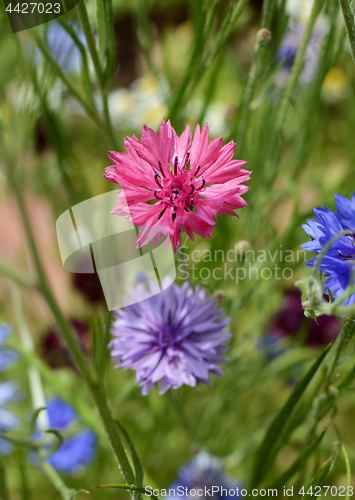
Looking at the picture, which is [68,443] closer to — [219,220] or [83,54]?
[219,220]

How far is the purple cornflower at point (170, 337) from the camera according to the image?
0.26 m

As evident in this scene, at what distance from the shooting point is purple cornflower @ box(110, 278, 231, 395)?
26cm

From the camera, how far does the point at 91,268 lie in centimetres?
31

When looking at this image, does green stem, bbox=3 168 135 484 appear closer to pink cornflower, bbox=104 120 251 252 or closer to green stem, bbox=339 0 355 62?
pink cornflower, bbox=104 120 251 252

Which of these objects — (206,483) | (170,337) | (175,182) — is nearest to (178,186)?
(175,182)

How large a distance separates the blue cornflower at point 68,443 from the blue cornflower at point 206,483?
120 mm

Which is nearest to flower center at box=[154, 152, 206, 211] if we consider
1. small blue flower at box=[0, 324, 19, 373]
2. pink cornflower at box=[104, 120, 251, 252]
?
pink cornflower at box=[104, 120, 251, 252]

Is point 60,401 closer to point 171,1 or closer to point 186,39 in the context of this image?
point 186,39

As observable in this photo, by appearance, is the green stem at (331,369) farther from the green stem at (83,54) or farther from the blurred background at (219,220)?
the green stem at (83,54)

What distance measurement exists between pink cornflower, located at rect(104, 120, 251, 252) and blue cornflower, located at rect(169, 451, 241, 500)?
334mm

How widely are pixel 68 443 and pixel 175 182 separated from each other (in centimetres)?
44

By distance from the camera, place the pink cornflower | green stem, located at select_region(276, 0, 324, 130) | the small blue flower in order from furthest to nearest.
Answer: the small blue flower → green stem, located at select_region(276, 0, 324, 130) → the pink cornflower

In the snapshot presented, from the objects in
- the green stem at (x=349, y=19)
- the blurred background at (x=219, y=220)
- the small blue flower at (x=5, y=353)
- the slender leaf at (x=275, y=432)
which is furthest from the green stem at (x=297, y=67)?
the small blue flower at (x=5, y=353)

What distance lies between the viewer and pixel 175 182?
211 mm
